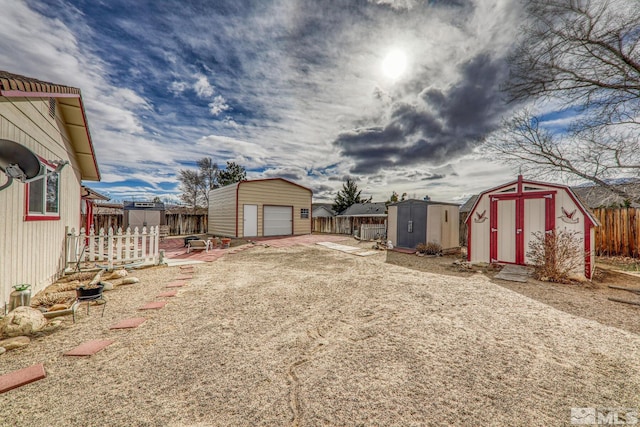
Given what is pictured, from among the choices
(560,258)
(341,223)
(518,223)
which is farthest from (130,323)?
(341,223)

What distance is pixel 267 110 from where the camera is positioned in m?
11.7

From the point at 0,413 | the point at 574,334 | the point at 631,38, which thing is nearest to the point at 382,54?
the point at 631,38

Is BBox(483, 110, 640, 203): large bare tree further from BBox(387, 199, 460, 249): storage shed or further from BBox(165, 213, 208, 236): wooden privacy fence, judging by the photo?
BBox(165, 213, 208, 236): wooden privacy fence

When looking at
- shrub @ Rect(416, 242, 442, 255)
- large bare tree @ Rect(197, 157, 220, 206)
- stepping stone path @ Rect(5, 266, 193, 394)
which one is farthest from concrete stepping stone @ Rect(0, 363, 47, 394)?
large bare tree @ Rect(197, 157, 220, 206)

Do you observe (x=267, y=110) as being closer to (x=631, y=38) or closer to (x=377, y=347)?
(x=377, y=347)

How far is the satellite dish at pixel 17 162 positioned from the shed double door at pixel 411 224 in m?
11.1

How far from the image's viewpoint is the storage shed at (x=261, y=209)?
14.8m

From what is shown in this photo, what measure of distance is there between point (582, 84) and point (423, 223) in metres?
7.17

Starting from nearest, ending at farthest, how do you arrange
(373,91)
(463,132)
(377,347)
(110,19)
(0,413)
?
(0,413) → (377,347) → (110,19) → (373,91) → (463,132)

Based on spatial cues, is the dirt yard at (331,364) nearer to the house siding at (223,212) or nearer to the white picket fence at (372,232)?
the white picket fence at (372,232)

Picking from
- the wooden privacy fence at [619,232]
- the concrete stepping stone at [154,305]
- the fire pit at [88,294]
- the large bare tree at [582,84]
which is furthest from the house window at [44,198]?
the wooden privacy fence at [619,232]

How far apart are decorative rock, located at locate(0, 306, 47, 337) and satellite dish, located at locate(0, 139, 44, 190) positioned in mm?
1606

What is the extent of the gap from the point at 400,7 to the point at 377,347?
8.81 m

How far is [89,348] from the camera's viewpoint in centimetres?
256
